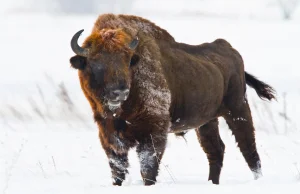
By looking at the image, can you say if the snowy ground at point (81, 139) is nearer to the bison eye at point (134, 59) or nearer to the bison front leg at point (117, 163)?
the bison front leg at point (117, 163)

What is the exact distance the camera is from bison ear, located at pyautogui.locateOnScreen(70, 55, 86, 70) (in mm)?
5543

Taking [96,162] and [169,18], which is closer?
[96,162]

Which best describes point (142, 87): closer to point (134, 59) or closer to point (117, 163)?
point (134, 59)

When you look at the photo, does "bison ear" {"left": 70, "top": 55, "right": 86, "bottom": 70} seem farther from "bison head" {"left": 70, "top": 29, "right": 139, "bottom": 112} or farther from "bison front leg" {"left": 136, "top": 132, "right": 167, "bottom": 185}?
"bison front leg" {"left": 136, "top": 132, "right": 167, "bottom": 185}

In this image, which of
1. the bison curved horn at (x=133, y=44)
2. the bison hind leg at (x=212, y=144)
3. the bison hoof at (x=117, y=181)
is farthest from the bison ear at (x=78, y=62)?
the bison hind leg at (x=212, y=144)

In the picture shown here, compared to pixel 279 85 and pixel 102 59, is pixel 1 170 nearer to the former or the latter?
pixel 102 59

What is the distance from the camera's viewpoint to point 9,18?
32969 millimetres

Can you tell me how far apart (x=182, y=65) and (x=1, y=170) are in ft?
7.54

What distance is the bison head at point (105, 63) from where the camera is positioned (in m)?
5.30

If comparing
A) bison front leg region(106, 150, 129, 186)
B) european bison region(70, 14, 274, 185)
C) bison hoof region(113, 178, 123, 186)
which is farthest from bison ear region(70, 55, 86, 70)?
bison hoof region(113, 178, 123, 186)

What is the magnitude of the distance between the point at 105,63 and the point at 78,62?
310 millimetres

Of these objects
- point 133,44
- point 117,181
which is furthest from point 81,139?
point 133,44

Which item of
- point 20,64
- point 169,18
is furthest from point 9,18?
point 20,64

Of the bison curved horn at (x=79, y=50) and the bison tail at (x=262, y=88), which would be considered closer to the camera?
the bison curved horn at (x=79, y=50)
